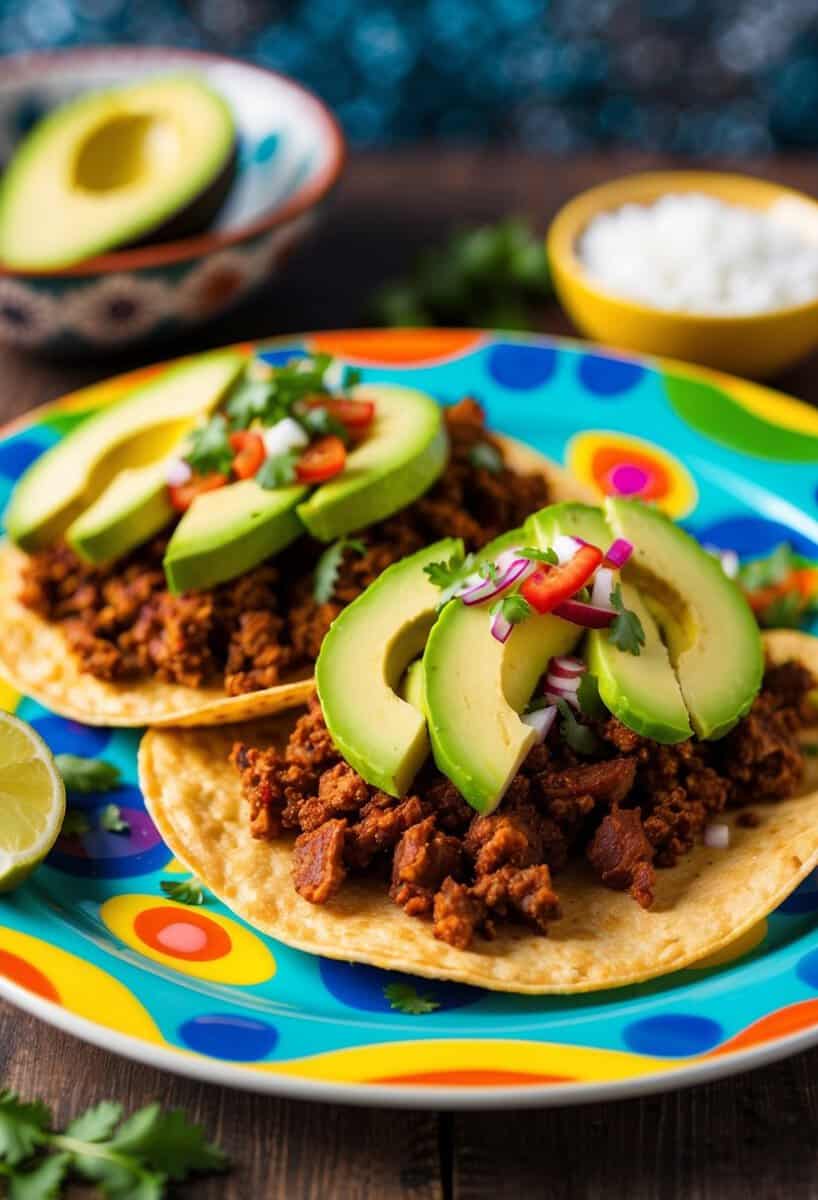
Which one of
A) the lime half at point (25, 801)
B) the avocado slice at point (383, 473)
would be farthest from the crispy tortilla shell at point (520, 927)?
the avocado slice at point (383, 473)

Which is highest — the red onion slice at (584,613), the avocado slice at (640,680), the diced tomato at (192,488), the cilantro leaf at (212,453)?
the cilantro leaf at (212,453)

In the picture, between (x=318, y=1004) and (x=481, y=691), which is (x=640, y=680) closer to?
(x=481, y=691)

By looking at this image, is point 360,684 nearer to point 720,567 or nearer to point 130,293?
point 720,567

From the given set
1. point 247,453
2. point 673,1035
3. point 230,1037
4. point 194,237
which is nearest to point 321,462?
point 247,453

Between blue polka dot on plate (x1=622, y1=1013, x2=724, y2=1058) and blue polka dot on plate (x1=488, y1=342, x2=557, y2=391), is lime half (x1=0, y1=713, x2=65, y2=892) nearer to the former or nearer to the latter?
blue polka dot on plate (x1=622, y1=1013, x2=724, y2=1058)

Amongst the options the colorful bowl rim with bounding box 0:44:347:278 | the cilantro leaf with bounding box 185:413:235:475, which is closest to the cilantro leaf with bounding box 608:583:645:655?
the cilantro leaf with bounding box 185:413:235:475

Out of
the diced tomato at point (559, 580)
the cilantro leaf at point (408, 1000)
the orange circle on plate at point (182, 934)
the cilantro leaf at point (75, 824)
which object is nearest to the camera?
the cilantro leaf at point (408, 1000)

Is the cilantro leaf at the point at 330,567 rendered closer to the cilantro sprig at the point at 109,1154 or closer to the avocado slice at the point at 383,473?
the avocado slice at the point at 383,473
